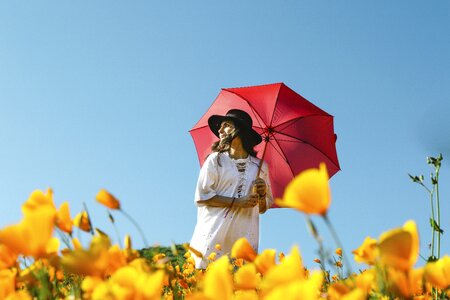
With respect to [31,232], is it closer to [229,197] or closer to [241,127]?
[229,197]

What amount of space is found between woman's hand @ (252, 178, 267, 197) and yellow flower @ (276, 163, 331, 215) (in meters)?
4.10

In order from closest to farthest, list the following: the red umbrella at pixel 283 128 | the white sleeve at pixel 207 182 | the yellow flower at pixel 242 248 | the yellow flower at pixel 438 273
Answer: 1. the yellow flower at pixel 438 273
2. the yellow flower at pixel 242 248
3. the white sleeve at pixel 207 182
4. the red umbrella at pixel 283 128

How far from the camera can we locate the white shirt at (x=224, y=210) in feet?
16.8

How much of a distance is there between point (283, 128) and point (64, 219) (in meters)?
4.71

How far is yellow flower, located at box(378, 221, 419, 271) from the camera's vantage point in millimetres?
927

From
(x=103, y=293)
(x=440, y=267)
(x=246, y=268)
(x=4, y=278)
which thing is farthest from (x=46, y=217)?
(x=440, y=267)

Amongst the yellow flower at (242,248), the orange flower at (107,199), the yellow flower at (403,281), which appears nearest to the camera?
the yellow flower at (403,281)

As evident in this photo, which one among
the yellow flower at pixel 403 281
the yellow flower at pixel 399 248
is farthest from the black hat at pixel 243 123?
the yellow flower at pixel 399 248

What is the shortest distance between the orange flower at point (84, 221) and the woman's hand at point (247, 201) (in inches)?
143

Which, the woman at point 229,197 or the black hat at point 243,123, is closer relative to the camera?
the woman at point 229,197

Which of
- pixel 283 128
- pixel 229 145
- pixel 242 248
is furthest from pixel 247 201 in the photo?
pixel 242 248

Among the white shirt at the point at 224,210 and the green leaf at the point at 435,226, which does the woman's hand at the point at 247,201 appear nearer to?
the white shirt at the point at 224,210

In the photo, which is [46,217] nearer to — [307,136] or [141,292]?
[141,292]

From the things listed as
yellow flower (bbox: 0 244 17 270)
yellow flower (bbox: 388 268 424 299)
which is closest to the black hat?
yellow flower (bbox: 0 244 17 270)
